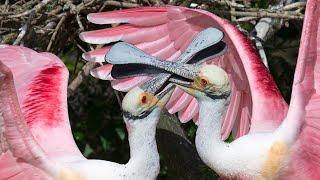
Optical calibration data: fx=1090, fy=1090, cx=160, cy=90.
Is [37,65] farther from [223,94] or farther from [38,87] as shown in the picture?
[223,94]

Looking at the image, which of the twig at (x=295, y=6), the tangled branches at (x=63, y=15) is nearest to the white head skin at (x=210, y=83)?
the tangled branches at (x=63, y=15)

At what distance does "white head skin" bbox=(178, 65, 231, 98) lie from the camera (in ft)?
13.6

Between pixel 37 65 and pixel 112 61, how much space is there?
74 centimetres

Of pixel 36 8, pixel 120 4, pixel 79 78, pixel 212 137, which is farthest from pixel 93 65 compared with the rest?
pixel 212 137

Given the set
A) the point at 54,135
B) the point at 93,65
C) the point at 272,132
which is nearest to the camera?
the point at 54,135

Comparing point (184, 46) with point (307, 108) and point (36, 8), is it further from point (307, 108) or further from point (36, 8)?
point (307, 108)

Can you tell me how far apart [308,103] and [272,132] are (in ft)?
0.61

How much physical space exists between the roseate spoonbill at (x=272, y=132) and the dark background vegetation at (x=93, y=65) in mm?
523

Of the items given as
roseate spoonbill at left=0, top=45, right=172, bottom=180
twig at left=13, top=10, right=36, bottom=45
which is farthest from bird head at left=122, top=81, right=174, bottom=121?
twig at left=13, top=10, right=36, bottom=45

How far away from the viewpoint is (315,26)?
4.18 metres

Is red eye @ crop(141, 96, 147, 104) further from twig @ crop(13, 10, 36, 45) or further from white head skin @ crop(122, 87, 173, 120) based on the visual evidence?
twig @ crop(13, 10, 36, 45)

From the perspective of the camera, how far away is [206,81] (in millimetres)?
4152

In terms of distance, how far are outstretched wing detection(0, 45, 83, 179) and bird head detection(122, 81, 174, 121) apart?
319 mm

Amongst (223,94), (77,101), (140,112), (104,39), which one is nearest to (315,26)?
(223,94)
